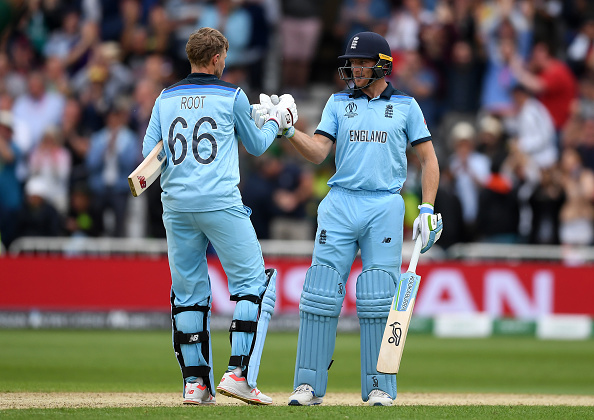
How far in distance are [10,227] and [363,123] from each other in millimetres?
9033

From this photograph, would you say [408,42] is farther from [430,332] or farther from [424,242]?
[424,242]

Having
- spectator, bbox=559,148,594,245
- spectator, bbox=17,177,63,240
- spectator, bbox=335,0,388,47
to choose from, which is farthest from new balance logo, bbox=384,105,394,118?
spectator, bbox=335,0,388,47

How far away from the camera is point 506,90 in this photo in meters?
17.0

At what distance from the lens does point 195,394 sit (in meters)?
7.21

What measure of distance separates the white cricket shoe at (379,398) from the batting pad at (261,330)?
0.82m

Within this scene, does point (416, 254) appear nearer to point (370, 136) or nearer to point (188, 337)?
point (370, 136)

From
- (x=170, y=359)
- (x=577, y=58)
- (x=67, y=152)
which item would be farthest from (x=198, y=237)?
(x=577, y=58)

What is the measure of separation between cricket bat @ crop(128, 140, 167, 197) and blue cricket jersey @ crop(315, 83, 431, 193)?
47.6 inches

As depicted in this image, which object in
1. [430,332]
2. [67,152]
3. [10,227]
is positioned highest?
[67,152]

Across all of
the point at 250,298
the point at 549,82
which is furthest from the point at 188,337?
the point at 549,82

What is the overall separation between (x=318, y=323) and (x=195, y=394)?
99 cm

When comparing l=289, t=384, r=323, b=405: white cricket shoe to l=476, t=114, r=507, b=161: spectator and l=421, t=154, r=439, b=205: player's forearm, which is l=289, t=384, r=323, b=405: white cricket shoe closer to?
l=421, t=154, r=439, b=205: player's forearm

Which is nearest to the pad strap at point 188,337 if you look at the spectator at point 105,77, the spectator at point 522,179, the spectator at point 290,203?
the spectator at point 290,203

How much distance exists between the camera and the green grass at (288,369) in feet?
22.4
